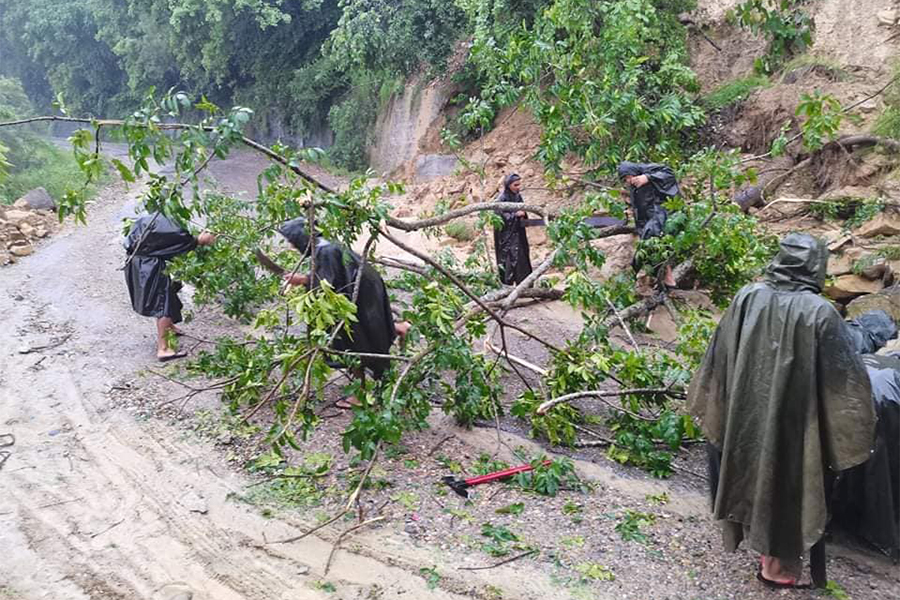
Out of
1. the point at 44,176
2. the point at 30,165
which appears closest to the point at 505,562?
the point at 44,176

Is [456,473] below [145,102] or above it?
below

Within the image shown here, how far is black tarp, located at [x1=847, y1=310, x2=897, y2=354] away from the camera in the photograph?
3617mm

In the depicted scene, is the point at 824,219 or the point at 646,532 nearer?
the point at 646,532

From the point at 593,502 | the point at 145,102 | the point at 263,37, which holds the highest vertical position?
the point at 263,37

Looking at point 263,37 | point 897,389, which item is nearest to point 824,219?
point 897,389

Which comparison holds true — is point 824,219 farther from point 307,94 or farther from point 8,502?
point 307,94

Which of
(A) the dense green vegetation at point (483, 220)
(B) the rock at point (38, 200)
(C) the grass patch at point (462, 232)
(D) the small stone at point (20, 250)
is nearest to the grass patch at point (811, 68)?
(A) the dense green vegetation at point (483, 220)

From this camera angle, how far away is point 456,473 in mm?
3910

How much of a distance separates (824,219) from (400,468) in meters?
6.37

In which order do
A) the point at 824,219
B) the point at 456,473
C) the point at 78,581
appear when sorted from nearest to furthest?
the point at 78,581
the point at 456,473
the point at 824,219

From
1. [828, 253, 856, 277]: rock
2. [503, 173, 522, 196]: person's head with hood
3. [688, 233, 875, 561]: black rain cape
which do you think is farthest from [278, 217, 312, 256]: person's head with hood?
[828, 253, 856, 277]: rock

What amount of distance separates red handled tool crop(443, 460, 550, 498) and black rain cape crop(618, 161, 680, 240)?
3.50 m

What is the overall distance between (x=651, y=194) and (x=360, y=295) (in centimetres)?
353

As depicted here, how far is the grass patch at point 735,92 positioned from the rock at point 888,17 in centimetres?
151
